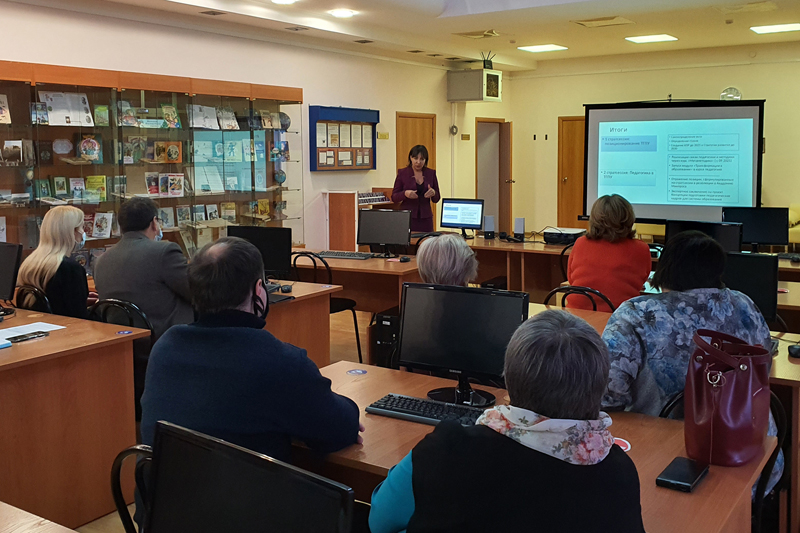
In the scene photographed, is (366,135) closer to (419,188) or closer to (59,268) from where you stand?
(419,188)

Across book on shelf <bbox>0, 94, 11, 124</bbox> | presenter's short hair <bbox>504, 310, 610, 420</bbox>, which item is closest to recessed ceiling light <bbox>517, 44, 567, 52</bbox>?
book on shelf <bbox>0, 94, 11, 124</bbox>

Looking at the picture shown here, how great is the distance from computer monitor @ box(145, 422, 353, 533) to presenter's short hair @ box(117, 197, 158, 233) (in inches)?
106

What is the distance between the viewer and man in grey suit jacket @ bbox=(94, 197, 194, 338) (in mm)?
3818

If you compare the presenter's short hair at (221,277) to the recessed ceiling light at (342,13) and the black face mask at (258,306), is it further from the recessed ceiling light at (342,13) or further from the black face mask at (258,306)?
the recessed ceiling light at (342,13)

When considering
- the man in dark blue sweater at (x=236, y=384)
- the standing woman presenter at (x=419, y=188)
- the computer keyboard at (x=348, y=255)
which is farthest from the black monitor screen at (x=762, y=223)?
the man in dark blue sweater at (x=236, y=384)

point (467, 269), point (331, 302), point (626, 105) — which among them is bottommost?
point (331, 302)

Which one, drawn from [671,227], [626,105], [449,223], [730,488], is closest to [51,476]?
[730,488]

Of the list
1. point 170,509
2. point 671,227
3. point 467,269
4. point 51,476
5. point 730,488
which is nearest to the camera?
point 170,509

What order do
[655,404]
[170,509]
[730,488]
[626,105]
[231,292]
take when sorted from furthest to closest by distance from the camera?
1. [626,105]
2. [655,404]
3. [231,292]
4. [730,488]
5. [170,509]

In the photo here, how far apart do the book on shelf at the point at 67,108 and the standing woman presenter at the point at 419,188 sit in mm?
3126

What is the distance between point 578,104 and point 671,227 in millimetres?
6342

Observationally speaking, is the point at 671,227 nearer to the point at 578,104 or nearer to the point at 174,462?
the point at 174,462

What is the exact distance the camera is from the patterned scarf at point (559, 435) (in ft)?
4.32

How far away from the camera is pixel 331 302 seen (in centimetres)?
561
